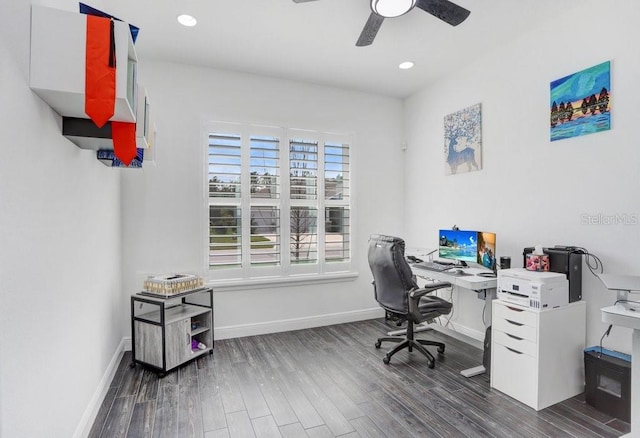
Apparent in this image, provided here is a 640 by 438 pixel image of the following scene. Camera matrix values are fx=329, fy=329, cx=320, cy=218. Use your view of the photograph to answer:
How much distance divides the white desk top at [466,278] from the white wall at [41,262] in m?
2.73

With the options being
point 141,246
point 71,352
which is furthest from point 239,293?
point 71,352

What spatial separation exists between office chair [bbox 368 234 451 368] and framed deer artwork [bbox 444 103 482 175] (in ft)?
4.38

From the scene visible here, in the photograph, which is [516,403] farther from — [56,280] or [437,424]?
[56,280]

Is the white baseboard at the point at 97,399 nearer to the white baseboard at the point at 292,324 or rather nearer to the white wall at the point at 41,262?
the white wall at the point at 41,262

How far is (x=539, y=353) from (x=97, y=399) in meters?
3.01

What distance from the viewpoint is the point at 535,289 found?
2287mm

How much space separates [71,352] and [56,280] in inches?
18.5

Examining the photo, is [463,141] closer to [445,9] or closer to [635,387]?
[445,9]

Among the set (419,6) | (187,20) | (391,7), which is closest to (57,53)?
(187,20)

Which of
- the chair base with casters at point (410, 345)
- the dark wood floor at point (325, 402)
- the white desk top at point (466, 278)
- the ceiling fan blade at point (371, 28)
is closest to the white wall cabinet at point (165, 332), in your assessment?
the dark wood floor at point (325, 402)

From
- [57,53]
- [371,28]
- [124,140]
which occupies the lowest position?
[124,140]

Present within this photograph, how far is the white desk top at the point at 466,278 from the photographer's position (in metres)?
2.70

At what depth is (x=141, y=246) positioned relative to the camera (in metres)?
3.28

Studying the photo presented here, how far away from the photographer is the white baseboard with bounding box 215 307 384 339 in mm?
3553
